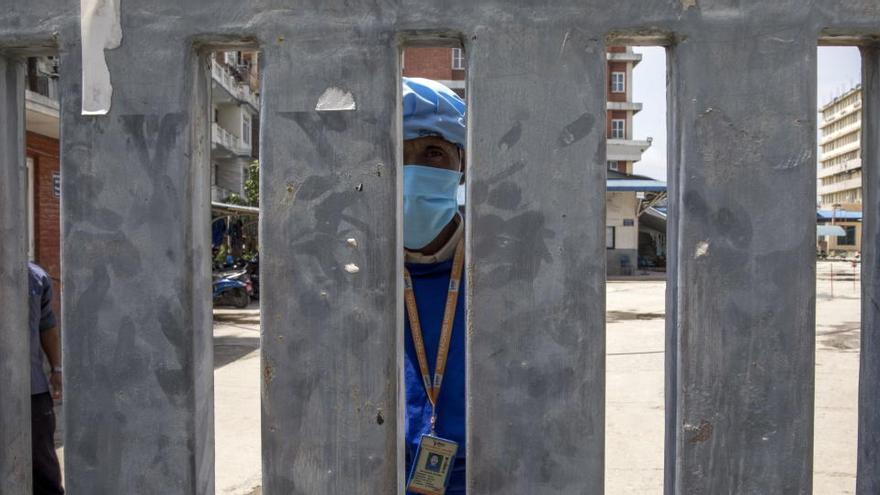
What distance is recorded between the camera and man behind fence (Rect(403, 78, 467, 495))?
7.10 ft

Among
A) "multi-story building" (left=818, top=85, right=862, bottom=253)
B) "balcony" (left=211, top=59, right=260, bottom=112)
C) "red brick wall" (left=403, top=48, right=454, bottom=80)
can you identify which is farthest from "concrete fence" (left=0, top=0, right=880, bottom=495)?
"multi-story building" (left=818, top=85, right=862, bottom=253)

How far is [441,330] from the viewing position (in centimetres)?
225

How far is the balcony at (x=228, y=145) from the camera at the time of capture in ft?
93.6

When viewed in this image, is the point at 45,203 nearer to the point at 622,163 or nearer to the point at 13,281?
the point at 13,281

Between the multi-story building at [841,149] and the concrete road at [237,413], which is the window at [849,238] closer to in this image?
the multi-story building at [841,149]

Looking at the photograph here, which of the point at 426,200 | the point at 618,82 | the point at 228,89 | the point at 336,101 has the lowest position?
the point at 426,200

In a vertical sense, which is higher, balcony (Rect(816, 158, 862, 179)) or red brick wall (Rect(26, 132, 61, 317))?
balcony (Rect(816, 158, 862, 179))

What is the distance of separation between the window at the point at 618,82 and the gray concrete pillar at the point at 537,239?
1670 inches

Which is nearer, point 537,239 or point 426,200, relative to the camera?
point 537,239

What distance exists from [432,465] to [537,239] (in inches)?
44.1

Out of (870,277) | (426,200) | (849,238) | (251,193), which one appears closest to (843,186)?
(849,238)

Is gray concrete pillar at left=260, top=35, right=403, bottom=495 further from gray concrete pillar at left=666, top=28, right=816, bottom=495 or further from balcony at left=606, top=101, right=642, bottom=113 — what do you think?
balcony at left=606, top=101, right=642, bottom=113

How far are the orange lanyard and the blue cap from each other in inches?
14.8

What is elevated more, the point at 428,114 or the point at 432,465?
the point at 428,114
